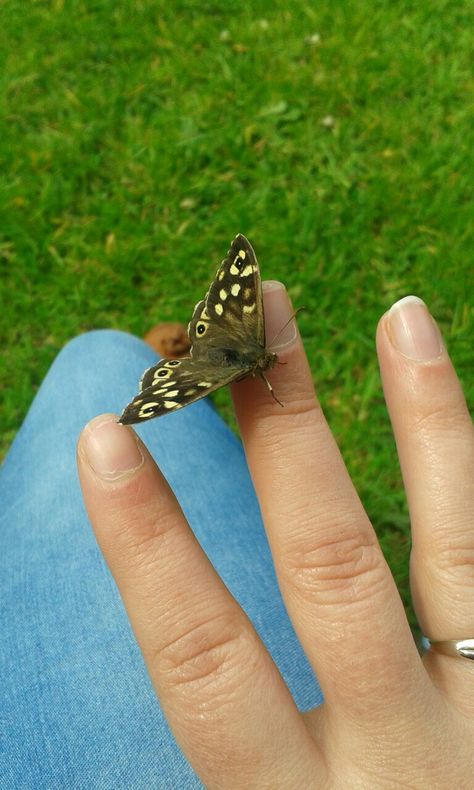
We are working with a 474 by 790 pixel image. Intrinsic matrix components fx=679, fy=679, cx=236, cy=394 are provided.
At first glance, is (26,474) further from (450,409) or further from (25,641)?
(450,409)

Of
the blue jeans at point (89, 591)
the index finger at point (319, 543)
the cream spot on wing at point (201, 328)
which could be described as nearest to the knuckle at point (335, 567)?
the index finger at point (319, 543)

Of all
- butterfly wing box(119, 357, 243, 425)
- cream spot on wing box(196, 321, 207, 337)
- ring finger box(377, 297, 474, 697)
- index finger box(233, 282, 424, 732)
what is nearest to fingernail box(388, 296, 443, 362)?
ring finger box(377, 297, 474, 697)

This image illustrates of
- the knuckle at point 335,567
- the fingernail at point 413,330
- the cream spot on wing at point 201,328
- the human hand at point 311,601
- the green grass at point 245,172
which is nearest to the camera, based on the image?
the human hand at point 311,601

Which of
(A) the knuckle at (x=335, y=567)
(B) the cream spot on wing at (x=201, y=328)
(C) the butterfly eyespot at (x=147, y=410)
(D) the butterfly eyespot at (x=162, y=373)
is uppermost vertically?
(C) the butterfly eyespot at (x=147, y=410)

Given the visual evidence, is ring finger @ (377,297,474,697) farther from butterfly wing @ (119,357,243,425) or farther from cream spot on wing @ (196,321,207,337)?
cream spot on wing @ (196,321,207,337)

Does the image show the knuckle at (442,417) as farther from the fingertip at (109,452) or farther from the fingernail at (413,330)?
the fingertip at (109,452)

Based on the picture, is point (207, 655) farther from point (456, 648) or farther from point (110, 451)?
point (456, 648)

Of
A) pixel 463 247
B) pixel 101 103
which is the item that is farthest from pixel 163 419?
pixel 101 103

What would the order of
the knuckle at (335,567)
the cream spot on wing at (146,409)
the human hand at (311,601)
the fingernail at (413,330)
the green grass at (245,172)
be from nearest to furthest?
1. the human hand at (311,601)
2. the cream spot on wing at (146,409)
3. the knuckle at (335,567)
4. the fingernail at (413,330)
5. the green grass at (245,172)
